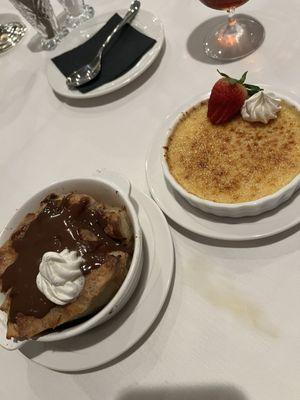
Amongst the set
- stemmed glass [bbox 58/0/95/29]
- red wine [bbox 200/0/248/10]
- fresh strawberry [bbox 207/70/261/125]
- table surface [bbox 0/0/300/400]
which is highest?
stemmed glass [bbox 58/0/95/29]

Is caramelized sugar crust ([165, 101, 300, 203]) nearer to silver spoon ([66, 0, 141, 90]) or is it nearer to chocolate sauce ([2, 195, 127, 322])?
chocolate sauce ([2, 195, 127, 322])

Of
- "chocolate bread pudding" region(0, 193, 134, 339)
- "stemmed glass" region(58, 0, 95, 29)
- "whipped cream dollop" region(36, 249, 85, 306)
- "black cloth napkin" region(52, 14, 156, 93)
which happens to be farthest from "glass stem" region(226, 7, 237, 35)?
"whipped cream dollop" region(36, 249, 85, 306)

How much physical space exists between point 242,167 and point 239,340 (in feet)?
1.31

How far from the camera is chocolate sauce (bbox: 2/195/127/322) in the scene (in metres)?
0.83

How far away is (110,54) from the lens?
4.66ft

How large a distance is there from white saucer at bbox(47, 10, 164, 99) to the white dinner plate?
0.42 meters

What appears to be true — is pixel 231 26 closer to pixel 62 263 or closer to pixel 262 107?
pixel 262 107

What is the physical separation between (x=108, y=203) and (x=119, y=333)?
304 millimetres

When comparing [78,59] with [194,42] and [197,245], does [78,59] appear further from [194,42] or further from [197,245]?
[197,245]

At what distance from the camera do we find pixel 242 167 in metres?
1.02

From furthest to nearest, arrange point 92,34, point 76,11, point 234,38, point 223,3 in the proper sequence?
1. point 76,11
2. point 92,34
3. point 234,38
4. point 223,3

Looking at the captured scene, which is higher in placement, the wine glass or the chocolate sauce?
the chocolate sauce

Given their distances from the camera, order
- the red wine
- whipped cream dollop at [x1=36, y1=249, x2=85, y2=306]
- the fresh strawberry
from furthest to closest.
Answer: the red wine, the fresh strawberry, whipped cream dollop at [x1=36, y1=249, x2=85, y2=306]

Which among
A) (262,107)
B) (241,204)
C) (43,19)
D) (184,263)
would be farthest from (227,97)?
(43,19)
